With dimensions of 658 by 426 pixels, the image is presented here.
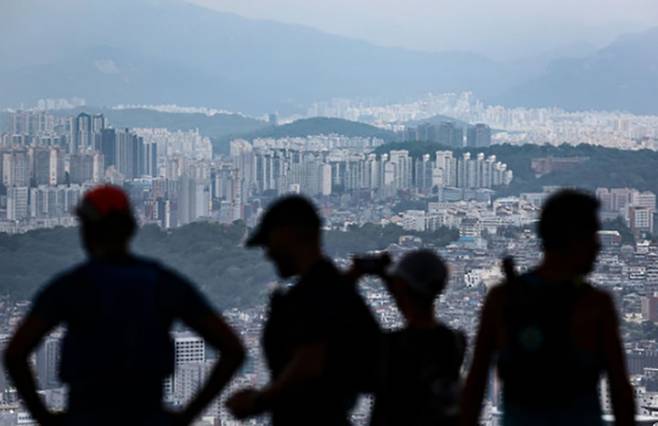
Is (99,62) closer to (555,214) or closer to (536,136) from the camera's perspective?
(536,136)

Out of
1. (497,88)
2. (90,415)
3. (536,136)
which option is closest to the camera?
(90,415)

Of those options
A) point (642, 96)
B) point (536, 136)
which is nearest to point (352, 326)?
point (536, 136)

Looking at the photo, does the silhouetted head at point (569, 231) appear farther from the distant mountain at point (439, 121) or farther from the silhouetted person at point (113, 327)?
the distant mountain at point (439, 121)

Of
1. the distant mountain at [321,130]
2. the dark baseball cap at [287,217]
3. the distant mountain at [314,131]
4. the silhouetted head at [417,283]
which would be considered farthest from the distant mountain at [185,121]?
the dark baseball cap at [287,217]

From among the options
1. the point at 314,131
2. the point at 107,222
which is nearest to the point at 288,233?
the point at 107,222

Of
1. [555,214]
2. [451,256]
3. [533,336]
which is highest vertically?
[555,214]

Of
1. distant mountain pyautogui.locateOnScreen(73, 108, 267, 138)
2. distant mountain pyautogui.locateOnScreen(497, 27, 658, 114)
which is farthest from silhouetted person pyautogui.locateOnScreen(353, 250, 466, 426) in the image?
distant mountain pyautogui.locateOnScreen(497, 27, 658, 114)
